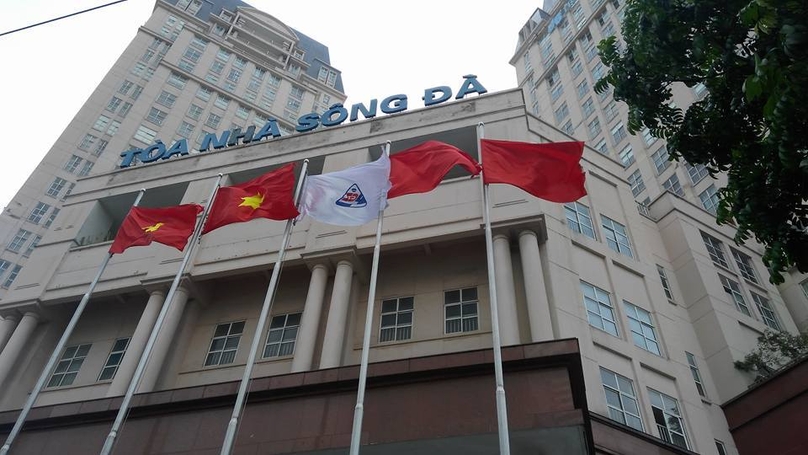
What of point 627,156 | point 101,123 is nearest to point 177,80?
point 101,123

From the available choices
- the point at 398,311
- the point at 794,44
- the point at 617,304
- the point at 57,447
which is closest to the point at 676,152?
the point at 794,44

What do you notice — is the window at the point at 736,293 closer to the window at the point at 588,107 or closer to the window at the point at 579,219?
the window at the point at 579,219

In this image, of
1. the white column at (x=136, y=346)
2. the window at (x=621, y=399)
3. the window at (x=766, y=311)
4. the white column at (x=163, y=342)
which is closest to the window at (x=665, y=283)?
the window at (x=766, y=311)

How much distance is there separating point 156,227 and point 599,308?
1226cm

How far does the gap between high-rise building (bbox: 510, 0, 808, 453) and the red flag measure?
12.4 feet

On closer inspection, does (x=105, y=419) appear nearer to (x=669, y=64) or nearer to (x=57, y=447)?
(x=57, y=447)

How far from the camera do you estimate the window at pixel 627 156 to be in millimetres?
43531

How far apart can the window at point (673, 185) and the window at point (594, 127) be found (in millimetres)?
9455

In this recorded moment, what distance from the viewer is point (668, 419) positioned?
1670 cm

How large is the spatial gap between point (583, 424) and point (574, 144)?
5.56 meters

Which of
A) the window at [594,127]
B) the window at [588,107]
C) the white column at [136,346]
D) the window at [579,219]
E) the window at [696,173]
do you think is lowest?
the white column at [136,346]

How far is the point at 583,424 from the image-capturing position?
449 inches

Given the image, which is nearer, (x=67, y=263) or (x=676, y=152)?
(x=676, y=152)

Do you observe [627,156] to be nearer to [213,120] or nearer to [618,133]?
[618,133]
